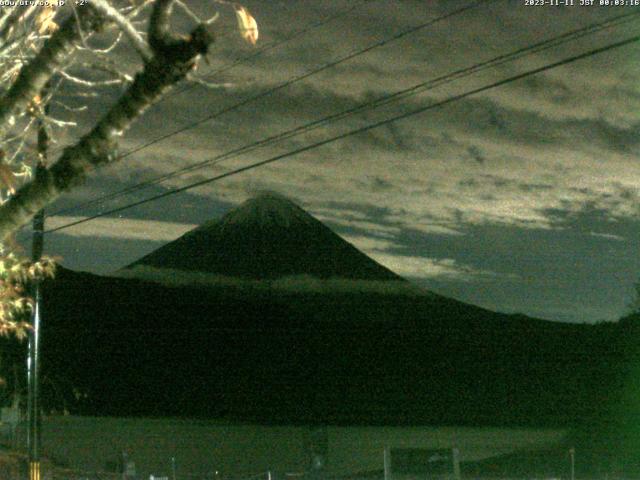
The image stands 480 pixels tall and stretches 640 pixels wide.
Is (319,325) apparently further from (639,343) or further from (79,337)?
(639,343)

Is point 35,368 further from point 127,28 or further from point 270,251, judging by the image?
point 270,251

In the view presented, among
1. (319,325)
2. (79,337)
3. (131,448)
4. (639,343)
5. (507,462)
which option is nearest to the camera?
(507,462)

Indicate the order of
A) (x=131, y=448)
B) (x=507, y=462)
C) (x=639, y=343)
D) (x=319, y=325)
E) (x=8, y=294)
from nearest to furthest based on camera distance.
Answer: (x=8, y=294) → (x=507, y=462) → (x=131, y=448) → (x=639, y=343) → (x=319, y=325)

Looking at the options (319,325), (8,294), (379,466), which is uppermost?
(319,325)

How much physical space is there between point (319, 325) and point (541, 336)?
2091 cm

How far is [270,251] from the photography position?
494 ft

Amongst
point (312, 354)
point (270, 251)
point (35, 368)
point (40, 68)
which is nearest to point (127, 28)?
point (40, 68)

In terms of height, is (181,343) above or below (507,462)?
above

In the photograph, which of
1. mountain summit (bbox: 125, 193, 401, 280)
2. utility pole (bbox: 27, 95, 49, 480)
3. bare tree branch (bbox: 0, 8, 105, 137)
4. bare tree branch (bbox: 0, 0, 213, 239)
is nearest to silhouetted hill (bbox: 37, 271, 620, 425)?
mountain summit (bbox: 125, 193, 401, 280)

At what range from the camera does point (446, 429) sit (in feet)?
195

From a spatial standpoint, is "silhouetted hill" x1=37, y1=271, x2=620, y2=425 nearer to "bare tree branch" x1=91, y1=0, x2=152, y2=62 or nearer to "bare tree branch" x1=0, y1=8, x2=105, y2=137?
"bare tree branch" x1=0, y1=8, x2=105, y2=137

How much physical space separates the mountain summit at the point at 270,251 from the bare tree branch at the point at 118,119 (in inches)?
5316

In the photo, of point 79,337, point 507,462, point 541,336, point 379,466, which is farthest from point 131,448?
point 541,336

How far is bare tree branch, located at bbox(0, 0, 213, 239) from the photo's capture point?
5.91 meters
